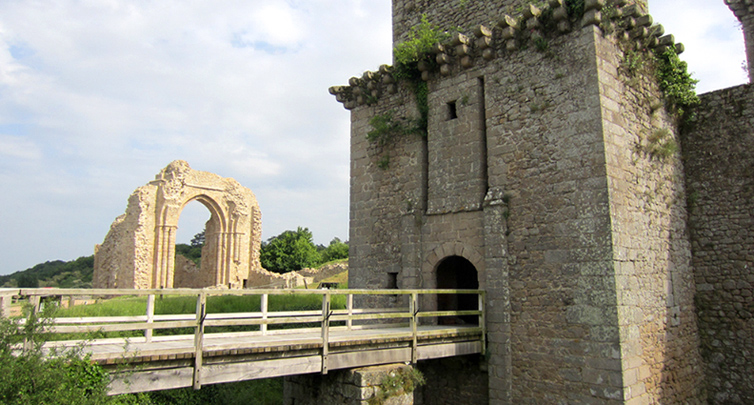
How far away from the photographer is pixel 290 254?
150 feet

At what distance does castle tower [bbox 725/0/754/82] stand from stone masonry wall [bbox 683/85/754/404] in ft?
15.9

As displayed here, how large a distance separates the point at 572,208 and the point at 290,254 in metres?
38.8

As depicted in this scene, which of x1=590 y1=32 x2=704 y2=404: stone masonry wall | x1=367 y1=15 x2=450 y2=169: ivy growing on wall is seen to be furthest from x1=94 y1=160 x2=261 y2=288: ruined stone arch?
x1=590 y1=32 x2=704 y2=404: stone masonry wall

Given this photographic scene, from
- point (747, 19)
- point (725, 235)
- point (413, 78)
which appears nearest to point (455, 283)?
point (413, 78)

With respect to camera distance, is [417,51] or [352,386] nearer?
[352,386]

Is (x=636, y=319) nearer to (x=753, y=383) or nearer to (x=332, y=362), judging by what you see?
(x=753, y=383)

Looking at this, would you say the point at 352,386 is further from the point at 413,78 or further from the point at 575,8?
the point at 575,8

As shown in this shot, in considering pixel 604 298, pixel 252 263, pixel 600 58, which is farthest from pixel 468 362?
pixel 252 263

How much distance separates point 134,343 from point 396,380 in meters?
3.42

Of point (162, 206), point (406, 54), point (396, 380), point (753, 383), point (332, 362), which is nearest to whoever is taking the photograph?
point (332, 362)

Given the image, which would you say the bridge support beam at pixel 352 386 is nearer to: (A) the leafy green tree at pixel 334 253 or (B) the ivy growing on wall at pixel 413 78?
(B) the ivy growing on wall at pixel 413 78

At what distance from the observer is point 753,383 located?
9719 mm

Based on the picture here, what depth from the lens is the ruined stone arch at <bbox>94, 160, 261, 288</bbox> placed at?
1064 inches

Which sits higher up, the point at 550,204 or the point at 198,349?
the point at 550,204
